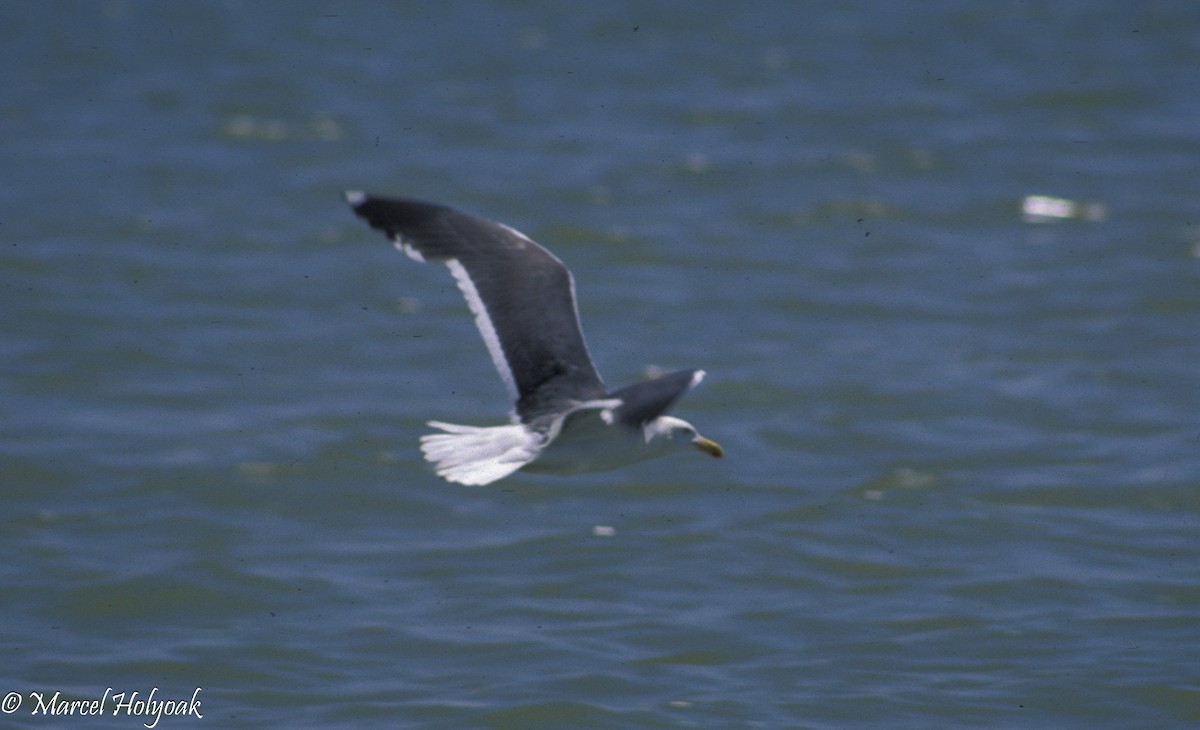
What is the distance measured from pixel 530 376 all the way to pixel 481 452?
63cm

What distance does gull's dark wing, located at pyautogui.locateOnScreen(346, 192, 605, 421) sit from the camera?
241 inches

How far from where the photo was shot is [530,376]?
6156 millimetres

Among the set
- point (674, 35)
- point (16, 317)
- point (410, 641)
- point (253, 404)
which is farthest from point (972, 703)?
point (674, 35)

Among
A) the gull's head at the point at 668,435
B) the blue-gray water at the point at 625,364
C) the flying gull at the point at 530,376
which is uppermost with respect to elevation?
the flying gull at the point at 530,376

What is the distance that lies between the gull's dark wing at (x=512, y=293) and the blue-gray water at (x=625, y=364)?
1.11m

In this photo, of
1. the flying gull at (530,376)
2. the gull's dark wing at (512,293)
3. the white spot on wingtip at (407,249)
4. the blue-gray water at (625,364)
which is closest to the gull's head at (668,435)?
the flying gull at (530,376)

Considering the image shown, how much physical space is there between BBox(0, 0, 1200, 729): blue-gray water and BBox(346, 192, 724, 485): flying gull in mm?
1051

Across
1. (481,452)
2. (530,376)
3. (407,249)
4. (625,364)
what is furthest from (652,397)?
(625,364)

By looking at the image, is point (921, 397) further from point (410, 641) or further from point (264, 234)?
point (264, 234)

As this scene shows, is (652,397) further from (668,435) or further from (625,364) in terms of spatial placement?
(625,364)

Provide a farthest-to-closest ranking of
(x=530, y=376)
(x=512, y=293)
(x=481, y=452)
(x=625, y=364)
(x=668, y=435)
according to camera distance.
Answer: (x=625, y=364) < (x=512, y=293) < (x=530, y=376) < (x=668, y=435) < (x=481, y=452)

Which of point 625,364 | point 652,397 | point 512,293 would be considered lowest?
point 625,364

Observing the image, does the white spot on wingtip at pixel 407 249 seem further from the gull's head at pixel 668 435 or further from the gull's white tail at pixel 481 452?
the gull's head at pixel 668 435

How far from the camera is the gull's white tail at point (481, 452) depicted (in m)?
5.36
